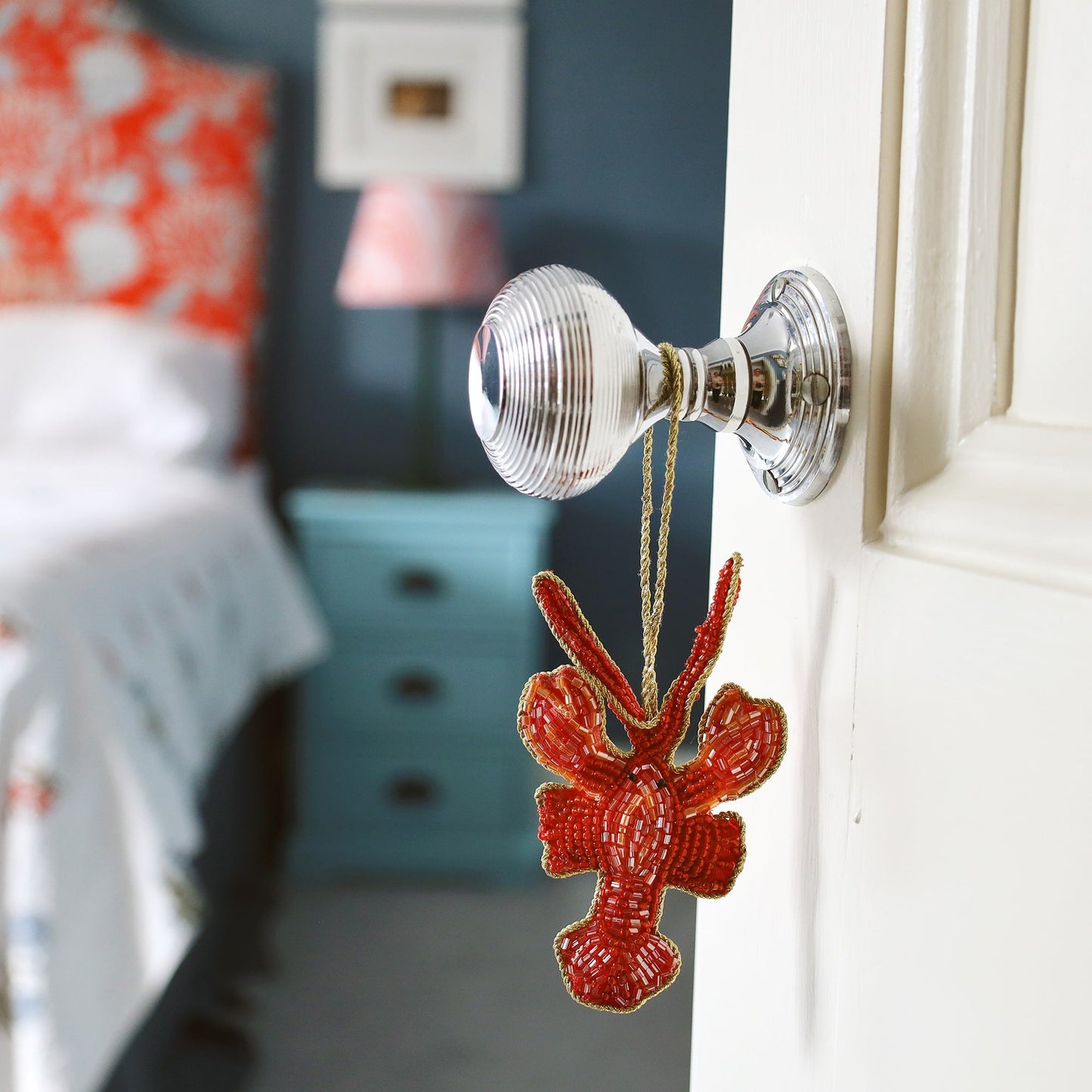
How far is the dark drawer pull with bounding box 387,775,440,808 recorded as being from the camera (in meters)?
2.45

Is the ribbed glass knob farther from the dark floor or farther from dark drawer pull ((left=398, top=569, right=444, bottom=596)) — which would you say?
dark drawer pull ((left=398, top=569, right=444, bottom=596))

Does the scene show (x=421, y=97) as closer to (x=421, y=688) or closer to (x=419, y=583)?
(x=419, y=583)

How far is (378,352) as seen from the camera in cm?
284

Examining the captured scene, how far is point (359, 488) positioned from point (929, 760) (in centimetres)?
242

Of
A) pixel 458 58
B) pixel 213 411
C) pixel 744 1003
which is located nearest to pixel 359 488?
pixel 213 411

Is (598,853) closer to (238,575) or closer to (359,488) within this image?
(238,575)

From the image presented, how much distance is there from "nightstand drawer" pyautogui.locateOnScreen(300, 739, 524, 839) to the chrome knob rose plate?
2.18 m

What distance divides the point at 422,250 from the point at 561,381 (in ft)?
7.57

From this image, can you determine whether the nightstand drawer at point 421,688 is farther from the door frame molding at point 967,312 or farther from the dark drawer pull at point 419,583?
the door frame molding at point 967,312

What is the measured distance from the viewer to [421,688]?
2457 millimetres

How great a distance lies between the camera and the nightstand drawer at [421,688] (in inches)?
95.8

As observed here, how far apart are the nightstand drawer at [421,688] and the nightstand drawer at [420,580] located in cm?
6

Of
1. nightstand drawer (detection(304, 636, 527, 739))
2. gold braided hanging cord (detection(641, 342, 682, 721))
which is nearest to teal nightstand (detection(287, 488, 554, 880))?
nightstand drawer (detection(304, 636, 527, 739))

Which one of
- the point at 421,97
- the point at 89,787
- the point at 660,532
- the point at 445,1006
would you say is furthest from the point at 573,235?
the point at 660,532
